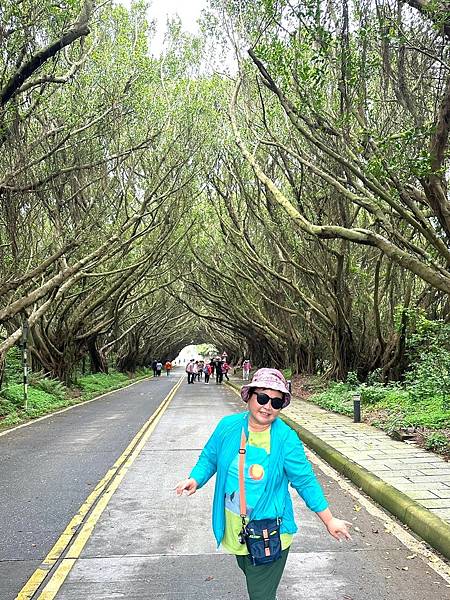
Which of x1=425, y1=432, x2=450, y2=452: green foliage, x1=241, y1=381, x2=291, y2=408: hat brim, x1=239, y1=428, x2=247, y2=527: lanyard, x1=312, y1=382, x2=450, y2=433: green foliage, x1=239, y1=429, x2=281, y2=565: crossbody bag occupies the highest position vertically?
x1=241, y1=381, x2=291, y2=408: hat brim

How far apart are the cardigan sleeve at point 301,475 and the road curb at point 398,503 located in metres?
2.62

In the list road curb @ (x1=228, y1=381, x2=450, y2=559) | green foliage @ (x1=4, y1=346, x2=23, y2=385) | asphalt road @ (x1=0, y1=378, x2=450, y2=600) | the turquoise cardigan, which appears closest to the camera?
the turquoise cardigan

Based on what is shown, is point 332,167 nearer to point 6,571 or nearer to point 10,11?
point 10,11

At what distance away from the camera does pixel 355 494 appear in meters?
8.45

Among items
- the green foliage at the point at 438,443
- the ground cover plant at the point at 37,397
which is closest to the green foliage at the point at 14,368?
the ground cover plant at the point at 37,397

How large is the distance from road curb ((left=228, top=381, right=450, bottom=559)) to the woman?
270cm

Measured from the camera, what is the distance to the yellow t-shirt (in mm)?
3645

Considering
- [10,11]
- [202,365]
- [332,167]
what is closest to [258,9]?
[332,167]

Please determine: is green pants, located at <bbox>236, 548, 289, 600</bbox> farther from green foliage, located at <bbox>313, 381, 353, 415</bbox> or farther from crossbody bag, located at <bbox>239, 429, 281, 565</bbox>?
green foliage, located at <bbox>313, 381, 353, 415</bbox>

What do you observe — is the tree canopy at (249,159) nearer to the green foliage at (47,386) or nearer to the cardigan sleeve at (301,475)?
the green foliage at (47,386)

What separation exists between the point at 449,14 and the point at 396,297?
14.8 m

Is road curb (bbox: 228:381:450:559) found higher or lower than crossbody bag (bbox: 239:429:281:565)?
lower

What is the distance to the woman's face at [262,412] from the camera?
148 inches

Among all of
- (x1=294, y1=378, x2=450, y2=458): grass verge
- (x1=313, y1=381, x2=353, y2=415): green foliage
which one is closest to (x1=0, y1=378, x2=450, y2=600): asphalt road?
(x1=294, y1=378, x2=450, y2=458): grass verge
